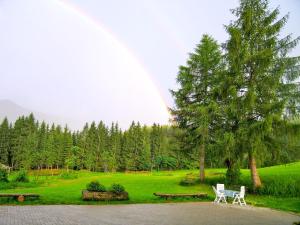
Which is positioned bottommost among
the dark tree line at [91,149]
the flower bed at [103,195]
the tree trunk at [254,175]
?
the flower bed at [103,195]

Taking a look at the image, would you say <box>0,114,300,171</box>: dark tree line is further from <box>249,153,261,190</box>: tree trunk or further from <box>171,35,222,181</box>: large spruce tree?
<box>249,153,261,190</box>: tree trunk

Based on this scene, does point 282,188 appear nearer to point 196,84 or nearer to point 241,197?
point 241,197

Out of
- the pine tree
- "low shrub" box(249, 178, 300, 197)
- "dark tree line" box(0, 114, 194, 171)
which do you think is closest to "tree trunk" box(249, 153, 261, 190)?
"low shrub" box(249, 178, 300, 197)

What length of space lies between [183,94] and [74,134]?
7443 centimetres

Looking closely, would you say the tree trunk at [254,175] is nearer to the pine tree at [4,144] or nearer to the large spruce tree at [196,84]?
the large spruce tree at [196,84]

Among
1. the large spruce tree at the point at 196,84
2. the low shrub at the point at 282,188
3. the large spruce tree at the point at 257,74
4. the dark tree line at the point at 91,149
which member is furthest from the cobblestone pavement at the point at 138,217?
the dark tree line at the point at 91,149

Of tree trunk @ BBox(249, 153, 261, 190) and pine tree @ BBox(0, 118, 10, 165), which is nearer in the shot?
tree trunk @ BBox(249, 153, 261, 190)

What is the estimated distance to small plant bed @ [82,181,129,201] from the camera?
1764 centimetres

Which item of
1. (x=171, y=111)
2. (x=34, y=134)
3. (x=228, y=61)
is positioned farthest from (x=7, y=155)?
(x=228, y=61)

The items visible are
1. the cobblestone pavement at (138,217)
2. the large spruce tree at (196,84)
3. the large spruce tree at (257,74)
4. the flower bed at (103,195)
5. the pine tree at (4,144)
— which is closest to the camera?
the cobblestone pavement at (138,217)

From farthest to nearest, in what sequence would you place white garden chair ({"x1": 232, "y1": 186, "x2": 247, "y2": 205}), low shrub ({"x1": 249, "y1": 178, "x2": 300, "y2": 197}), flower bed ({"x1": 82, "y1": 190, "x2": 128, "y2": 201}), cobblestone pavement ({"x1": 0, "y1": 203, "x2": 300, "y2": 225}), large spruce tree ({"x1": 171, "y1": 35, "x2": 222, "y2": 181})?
large spruce tree ({"x1": 171, "y1": 35, "x2": 222, "y2": 181}) < low shrub ({"x1": 249, "y1": 178, "x2": 300, "y2": 197}) < white garden chair ({"x1": 232, "y1": 186, "x2": 247, "y2": 205}) < flower bed ({"x1": 82, "y1": 190, "x2": 128, "y2": 201}) < cobblestone pavement ({"x1": 0, "y1": 203, "x2": 300, "y2": 225})

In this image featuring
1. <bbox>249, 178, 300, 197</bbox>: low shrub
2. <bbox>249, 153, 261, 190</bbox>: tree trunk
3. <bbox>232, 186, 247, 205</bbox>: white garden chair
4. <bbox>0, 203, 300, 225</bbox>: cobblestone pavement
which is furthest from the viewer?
<bbox>249, 153, 261, 190</bbox>: tree trunk

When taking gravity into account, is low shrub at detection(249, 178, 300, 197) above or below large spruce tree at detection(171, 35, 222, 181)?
below

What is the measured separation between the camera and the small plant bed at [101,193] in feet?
57.9
